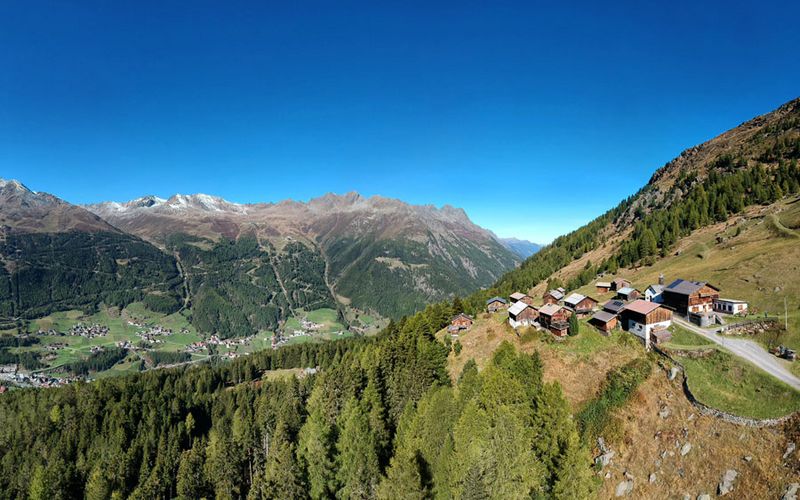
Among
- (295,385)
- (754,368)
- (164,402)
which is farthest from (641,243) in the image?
(164,402)

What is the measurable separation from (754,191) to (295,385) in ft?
523

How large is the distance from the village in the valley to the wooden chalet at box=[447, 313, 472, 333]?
14.4m

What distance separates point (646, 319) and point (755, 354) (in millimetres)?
14038

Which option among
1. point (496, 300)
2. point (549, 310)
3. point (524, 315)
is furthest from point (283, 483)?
point (496, 300)

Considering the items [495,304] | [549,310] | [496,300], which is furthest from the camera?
[496,300]

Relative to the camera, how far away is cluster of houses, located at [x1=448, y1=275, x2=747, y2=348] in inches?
2408

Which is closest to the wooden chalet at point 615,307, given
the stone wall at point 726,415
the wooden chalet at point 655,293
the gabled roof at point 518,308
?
the wooden chalet at point 655,293

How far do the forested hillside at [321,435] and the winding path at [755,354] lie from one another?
78.1ft

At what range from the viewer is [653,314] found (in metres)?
60.8

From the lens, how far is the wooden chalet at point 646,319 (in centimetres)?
6019

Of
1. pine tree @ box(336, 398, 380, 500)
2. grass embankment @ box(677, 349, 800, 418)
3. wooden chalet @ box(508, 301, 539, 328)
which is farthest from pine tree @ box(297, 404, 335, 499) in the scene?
wooden chalet @ box(508, 301, 539, 328)

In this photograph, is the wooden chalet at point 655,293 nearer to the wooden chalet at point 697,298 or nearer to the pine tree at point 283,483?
the wooden chalet at point 697,298

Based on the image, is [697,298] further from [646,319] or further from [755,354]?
[755,354]

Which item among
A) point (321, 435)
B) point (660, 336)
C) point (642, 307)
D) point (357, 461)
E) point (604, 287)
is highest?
point (604, 287)
